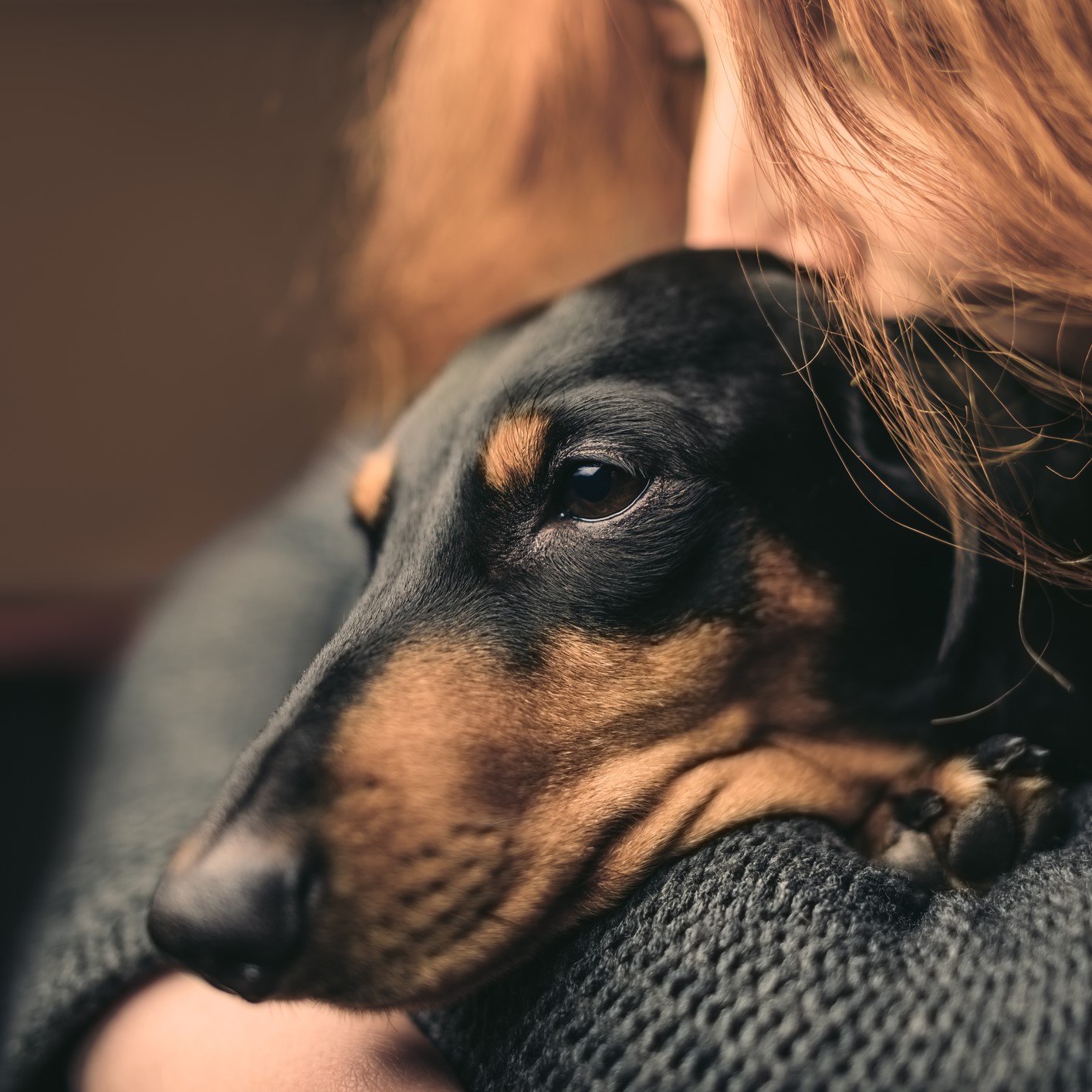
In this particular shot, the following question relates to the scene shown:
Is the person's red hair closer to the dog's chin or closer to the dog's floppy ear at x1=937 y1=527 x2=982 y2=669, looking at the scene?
the dog's floppy ear at x1=937 y1=527 x2=982 y2=669

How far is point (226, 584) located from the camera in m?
1.69

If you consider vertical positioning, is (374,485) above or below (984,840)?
above

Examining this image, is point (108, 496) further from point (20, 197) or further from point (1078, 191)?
point (1078, 191)

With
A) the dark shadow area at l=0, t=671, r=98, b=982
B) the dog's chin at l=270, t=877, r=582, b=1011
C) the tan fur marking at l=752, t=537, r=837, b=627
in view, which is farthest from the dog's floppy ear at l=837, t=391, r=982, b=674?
the dark shadow area at l=0, t=671, r=98, b=982

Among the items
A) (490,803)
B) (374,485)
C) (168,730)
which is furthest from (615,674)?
(168,730)

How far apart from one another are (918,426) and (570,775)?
0.42 metres

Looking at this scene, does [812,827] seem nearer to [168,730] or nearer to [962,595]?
[962,595]

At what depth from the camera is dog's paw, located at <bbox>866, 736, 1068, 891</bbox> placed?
2.66 ft

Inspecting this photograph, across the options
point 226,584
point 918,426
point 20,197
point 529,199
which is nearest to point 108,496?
point 20,197

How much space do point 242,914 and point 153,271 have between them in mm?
2823

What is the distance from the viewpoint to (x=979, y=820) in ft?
2.66

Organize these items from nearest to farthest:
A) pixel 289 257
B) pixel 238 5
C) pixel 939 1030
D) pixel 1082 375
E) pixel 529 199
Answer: pixel 939 1030, pixel 1082 375, pixel 529 199, pixel 238 5, pixel 289 257

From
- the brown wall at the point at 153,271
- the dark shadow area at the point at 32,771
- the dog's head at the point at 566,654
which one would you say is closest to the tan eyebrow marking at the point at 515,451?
the dog's head at the point at 566,654

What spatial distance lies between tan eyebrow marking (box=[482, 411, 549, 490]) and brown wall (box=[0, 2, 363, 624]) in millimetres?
1885
